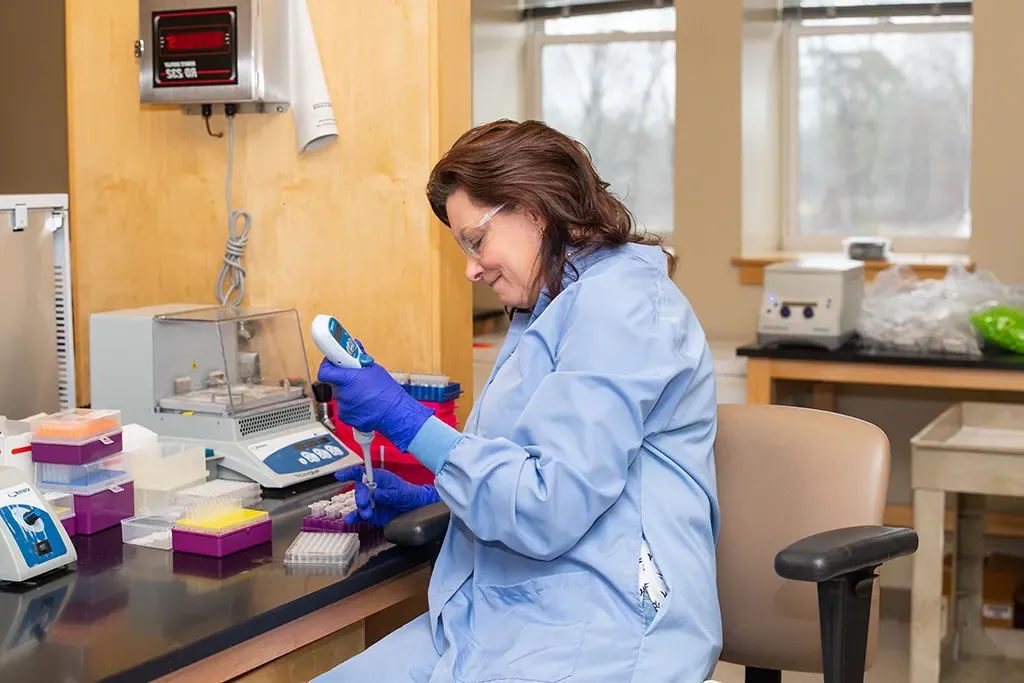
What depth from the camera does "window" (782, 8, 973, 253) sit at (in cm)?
491

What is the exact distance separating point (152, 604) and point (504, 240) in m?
0.68

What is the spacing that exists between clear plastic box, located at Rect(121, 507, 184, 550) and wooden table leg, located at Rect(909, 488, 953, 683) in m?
1.88

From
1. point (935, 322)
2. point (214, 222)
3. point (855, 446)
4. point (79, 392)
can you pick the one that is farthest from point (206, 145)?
point (935, 322)

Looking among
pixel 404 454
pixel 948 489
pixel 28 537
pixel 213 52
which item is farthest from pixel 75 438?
pixel 948 489

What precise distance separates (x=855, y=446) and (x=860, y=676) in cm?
34

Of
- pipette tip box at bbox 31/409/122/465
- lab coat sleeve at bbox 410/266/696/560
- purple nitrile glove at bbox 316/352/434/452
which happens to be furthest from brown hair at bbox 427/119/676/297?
pipette tip box at bbox 31/409/122/465

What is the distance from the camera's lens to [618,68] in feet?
17.7

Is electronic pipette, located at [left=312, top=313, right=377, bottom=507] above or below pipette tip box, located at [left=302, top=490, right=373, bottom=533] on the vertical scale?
above

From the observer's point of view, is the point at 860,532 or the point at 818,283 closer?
the point at 860,532

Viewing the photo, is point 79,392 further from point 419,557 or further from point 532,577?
point 532,577

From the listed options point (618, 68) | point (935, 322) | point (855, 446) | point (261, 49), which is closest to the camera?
point (855, 446)

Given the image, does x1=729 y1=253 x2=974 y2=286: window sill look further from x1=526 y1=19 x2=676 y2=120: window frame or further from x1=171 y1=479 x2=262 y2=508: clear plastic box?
x1=171 y1=479 x2=262 y2=508: clear plastic box

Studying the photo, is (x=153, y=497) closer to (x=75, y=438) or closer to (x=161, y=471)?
(x=161, y=471)

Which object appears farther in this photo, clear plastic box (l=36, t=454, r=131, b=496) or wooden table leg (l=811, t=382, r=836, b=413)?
wooden table leg (l=811, t=382, r=836, b=413)
